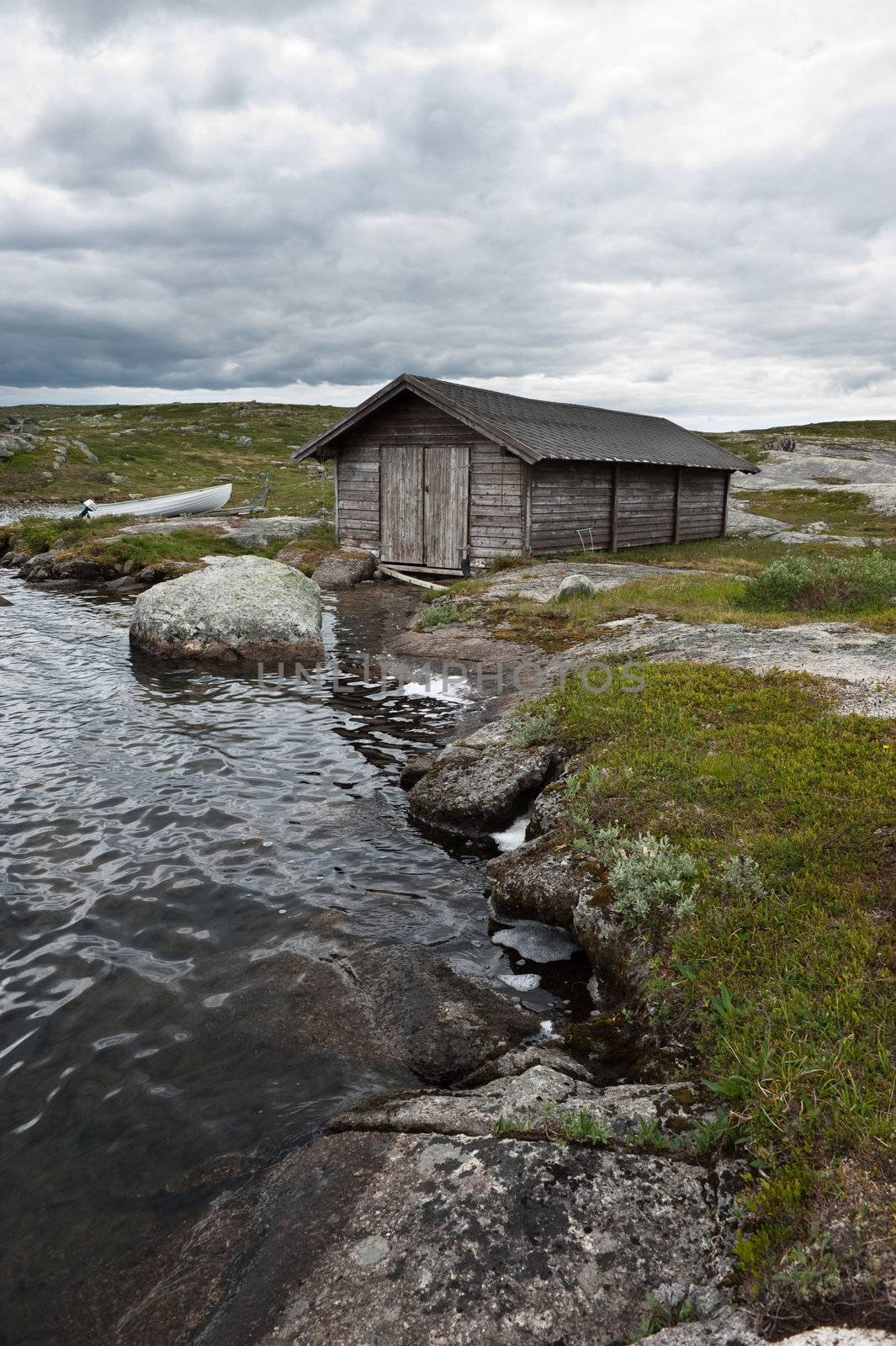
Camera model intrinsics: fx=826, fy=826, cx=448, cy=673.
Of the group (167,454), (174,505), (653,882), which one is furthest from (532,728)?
(167,454)

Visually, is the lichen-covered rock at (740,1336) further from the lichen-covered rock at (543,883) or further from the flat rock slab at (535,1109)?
the lichen-covered rock at (543,883)

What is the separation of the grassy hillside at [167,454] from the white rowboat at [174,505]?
2.98 m

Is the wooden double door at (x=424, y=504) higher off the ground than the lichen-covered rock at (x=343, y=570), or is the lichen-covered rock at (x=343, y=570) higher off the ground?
the wooden double door at (x=424, y=504)

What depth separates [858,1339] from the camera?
299 centimetres

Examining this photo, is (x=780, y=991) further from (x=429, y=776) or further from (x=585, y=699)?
(x=585, y=699)

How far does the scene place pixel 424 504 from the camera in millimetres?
27531

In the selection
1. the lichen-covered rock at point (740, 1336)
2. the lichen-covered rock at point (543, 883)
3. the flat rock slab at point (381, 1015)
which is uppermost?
the lichen-covered rock at point (740, 1336)


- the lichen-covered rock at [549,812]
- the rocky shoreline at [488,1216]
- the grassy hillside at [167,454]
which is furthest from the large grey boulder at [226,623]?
the grassy hillside at [167,454]

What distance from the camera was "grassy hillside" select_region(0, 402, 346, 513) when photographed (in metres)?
52.4

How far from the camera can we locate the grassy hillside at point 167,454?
5238 centimetres

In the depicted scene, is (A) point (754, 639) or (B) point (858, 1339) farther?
(A) point (754, 639)

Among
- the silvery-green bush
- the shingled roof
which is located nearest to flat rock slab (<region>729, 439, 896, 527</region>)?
the shingled roof

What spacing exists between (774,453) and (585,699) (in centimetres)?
8299

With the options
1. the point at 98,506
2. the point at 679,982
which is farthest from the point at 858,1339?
the point at 98,506
